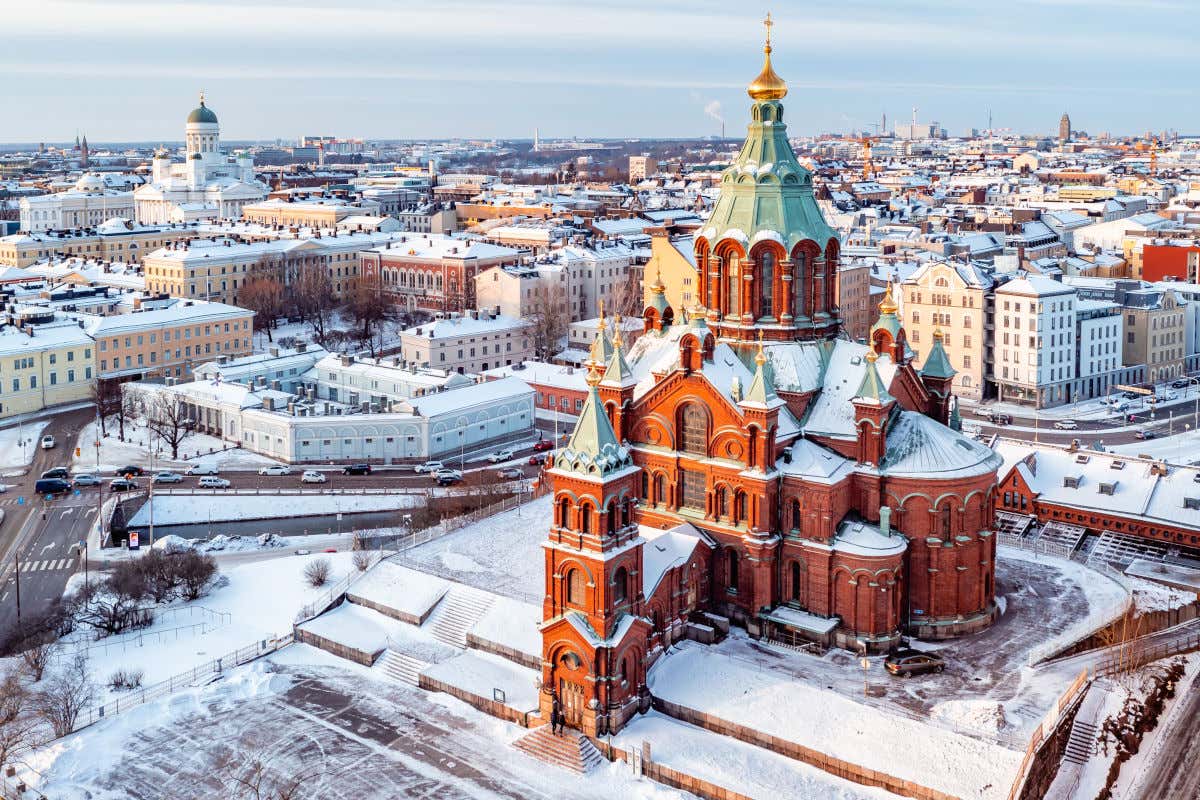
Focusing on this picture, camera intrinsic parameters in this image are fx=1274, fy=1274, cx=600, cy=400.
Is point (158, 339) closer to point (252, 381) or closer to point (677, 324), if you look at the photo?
point (252, 381)

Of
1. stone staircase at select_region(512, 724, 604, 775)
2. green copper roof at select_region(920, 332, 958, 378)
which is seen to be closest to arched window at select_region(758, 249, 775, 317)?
green copper roof at select_region(920, 332, 958, 378)

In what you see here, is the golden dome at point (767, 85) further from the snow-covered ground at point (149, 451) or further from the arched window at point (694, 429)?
the snow-covered ground at point (149, 451)

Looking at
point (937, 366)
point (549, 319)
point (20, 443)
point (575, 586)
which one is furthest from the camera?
point (549, 319)

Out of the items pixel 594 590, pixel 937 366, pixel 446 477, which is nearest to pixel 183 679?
pixel 594 590

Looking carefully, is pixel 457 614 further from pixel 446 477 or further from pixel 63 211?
pixel 63 211

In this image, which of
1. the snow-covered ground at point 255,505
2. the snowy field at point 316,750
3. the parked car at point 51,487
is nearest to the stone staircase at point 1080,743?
the snowy field at point 316,750

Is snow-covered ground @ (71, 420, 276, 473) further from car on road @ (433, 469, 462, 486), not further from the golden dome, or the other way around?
the golden dome

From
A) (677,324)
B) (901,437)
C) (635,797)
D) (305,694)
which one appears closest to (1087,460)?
(901,437)
